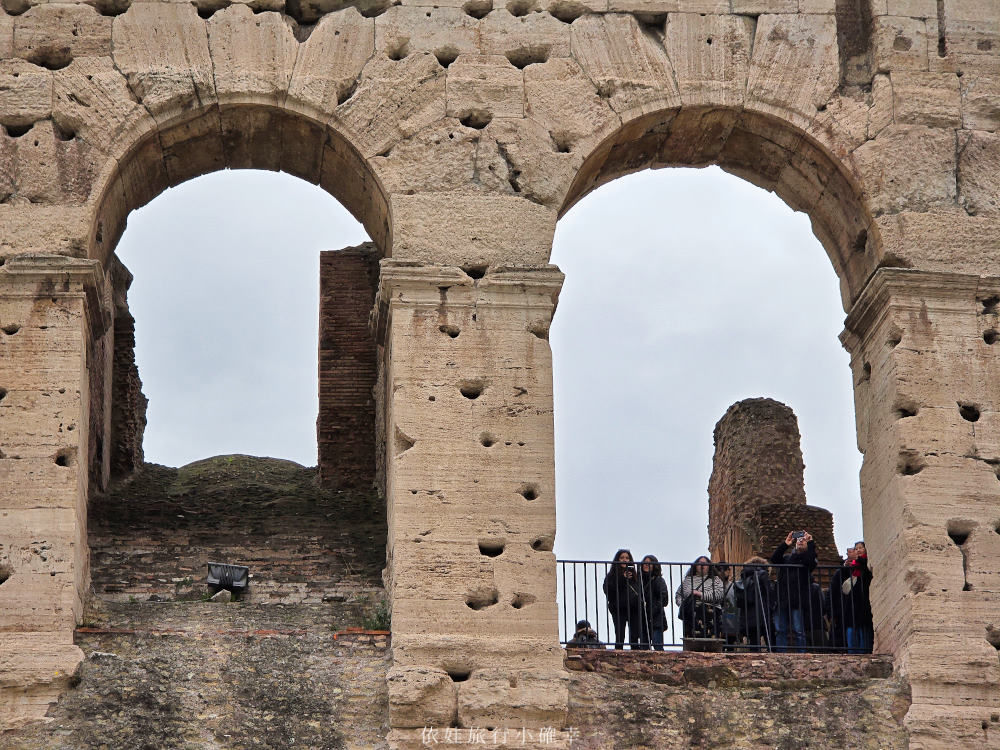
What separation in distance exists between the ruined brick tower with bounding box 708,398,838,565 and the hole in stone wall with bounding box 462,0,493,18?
6.15 metres

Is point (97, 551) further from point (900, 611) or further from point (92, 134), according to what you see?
point (900, 611)

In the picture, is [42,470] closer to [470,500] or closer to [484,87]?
[470,500]

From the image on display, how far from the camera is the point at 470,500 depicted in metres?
16.8

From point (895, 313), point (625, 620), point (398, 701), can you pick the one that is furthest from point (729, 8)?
point (398, 701)

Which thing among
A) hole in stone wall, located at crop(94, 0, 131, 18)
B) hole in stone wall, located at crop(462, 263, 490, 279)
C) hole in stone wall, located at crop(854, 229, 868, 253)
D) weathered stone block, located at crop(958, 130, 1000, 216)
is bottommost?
hole in stone wall, located at crop(462, 263, 490, 279)

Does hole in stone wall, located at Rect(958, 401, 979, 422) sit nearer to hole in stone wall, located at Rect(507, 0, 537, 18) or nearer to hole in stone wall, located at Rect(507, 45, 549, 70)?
hole in stone wall, located at Rect(507, 45, 549, 70)

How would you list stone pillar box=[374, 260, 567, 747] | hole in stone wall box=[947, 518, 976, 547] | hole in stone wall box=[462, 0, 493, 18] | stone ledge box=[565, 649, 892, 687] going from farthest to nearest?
hole in stone wall box=[462, 0, 493, 18] < hole in stone wall box=[947, 518, 976, 547] < stone ledge box=[565, 649, 892, 687] < stone pillar box=[374, 260, 567, 747]

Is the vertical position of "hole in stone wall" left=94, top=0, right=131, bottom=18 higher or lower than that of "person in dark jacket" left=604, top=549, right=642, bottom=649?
higher

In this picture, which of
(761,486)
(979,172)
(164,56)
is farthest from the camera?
(761,486)

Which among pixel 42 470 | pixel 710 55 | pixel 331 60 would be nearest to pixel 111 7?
pixel 331 60

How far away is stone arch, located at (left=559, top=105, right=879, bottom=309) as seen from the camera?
1808cm

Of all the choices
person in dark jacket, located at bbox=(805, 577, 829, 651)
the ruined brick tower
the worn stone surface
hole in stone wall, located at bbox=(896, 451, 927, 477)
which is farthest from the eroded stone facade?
the ruined brick tower

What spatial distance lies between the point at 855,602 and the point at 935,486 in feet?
4.25

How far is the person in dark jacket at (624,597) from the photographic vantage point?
691 inches
